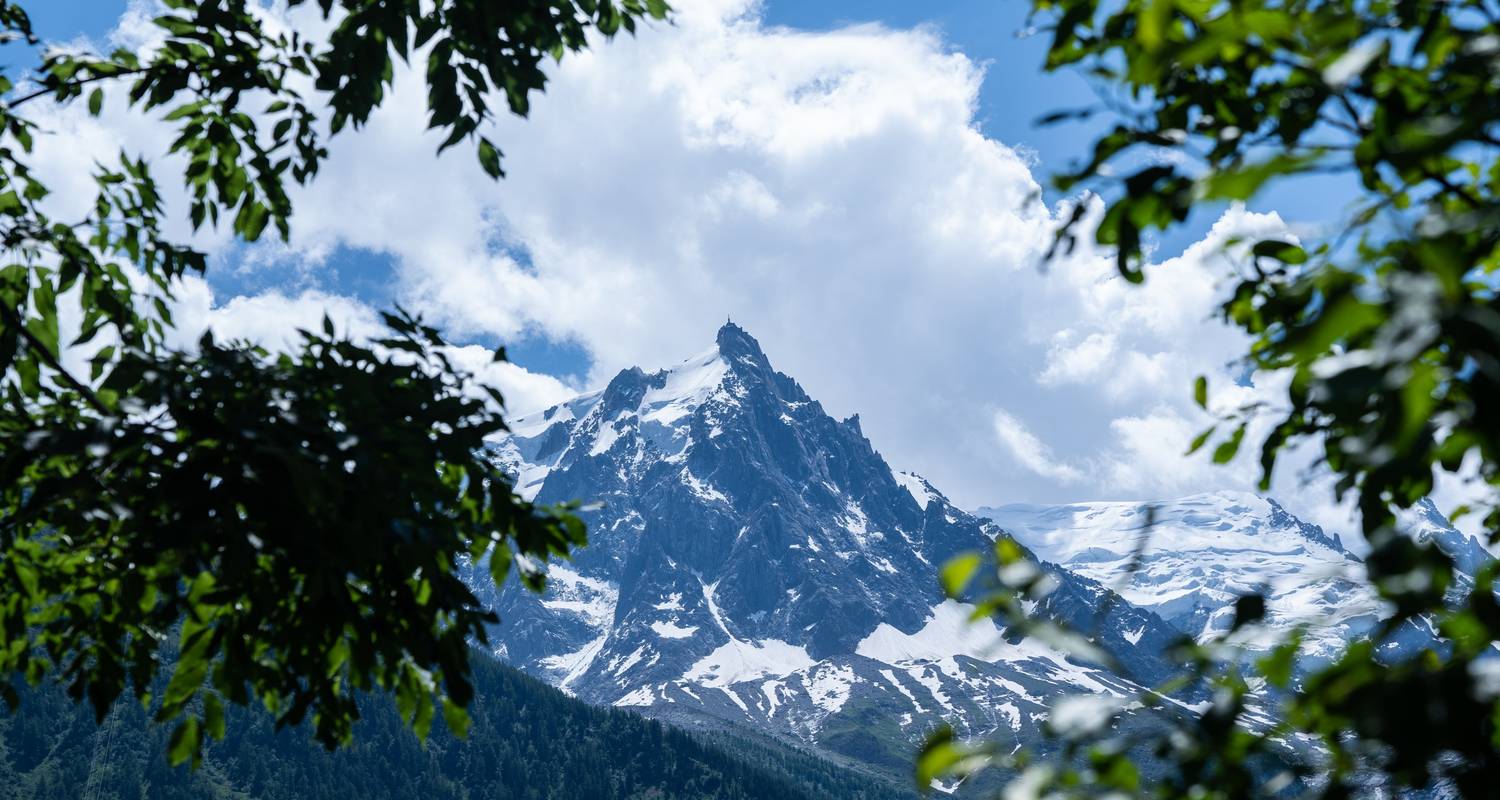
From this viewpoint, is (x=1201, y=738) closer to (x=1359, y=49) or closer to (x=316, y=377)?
(x=1359, y=49)

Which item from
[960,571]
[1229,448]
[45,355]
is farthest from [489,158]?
[960,571]

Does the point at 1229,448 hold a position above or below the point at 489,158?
below

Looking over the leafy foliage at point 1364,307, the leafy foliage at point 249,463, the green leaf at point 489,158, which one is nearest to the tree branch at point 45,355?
the leafy foliage at point 249,463

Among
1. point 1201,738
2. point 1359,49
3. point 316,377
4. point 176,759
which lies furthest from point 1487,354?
point 176,759

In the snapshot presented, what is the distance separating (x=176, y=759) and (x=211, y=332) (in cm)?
273

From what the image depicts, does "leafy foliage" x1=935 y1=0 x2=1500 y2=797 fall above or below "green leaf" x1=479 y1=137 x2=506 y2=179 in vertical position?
below

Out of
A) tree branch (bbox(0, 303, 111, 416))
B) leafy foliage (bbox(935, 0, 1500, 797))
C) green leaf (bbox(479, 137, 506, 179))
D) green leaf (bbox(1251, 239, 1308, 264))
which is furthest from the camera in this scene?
green leaf (bbox(479, 137, 506, 179))

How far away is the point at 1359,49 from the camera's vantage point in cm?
257

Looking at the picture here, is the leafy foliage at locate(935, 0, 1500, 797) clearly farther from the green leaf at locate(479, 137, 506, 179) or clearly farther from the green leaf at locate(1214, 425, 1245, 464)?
the green leaf at locate(479, 137, 506, 179)

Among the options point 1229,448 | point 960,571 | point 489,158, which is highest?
point 489,158

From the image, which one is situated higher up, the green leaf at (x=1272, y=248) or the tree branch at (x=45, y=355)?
the green leaf at (x=1272, y=248)

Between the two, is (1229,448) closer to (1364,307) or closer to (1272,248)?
(1272,248)

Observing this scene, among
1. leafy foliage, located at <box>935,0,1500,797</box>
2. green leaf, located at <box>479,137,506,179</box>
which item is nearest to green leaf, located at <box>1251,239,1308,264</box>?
leafy foliage, located at <box>935,0,1500,797</box>

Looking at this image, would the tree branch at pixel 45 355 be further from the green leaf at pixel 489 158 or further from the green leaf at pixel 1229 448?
the green leaf at pixel 1229 448
